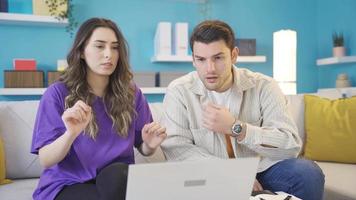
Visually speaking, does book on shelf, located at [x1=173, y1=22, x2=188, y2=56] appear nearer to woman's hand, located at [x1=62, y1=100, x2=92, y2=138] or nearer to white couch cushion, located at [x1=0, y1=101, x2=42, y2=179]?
white couch cushion, located at [x1=0, y1=101, x2=42, y2=179]

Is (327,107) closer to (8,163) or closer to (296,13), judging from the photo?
(8,163)

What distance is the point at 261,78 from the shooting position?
1620 mm

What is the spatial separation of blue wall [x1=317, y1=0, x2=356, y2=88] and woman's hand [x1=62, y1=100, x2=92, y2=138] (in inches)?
113

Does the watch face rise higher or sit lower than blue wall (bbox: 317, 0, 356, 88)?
lower

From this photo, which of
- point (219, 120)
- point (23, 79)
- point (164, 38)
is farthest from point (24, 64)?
point (219, 120)

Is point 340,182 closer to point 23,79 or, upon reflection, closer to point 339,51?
point 339,51

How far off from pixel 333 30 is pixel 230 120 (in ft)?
8.76

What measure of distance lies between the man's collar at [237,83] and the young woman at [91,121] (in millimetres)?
242

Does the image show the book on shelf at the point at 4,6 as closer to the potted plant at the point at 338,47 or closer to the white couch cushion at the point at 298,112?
the white couch cushion at the point at 298,112

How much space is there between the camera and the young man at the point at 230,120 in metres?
1.39

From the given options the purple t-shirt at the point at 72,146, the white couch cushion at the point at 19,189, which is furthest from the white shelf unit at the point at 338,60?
the white couch cushion at the point at 19,189

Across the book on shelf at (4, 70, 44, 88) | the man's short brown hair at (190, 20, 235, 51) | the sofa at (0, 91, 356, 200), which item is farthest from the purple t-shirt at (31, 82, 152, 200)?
the book on shelf at (4, 70, 44, 88)

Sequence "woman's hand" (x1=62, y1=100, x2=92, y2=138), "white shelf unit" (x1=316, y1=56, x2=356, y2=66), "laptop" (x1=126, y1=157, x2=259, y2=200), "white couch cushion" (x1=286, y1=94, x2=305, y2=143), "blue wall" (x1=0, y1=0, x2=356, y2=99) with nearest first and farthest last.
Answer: "laptop" (x1=126, y1=157, x2=259, y2=200)
"woman's hand" (x1=62, y1=100, x2=92, y2=138)
"white couch cushion" (x1=286, y1=94, x2=305, y2=143)
"blue wall" (x1=0, y1=0, x2=356, y2=99)
"white shelf unit" (x1=316, y1=56, x2=356, y2=66)

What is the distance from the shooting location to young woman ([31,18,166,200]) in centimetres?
122
